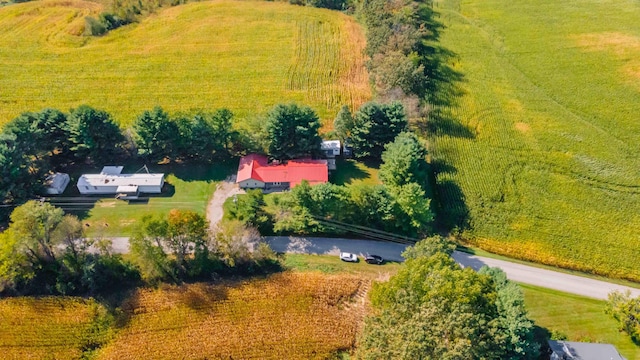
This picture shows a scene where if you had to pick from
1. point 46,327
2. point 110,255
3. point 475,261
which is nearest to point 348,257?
point 475,261

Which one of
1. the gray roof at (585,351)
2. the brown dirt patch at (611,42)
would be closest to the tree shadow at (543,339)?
the gray roof at (585,351)

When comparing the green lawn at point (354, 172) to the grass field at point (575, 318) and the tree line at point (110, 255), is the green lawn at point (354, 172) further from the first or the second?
the grass field at point (575, 318)

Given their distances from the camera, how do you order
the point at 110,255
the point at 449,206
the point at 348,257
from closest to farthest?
the point at 110,255, the point at 348,257, the point at 449,206

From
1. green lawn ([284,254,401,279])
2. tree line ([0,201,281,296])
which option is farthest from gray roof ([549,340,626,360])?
tree line ([0,201,281,296])

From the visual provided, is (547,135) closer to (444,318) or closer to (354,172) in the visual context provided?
(354,172)

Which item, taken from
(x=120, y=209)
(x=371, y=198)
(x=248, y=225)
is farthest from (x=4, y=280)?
(x=371, y=198)

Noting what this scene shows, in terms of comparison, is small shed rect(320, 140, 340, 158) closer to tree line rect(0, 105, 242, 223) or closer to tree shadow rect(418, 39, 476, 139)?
tree line rect(0, 105, 242, 223)
